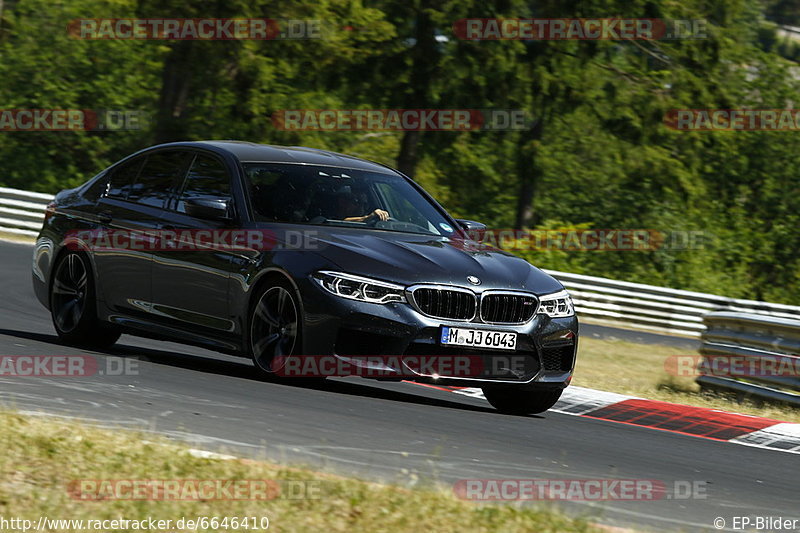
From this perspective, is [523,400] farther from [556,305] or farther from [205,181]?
[205,181]

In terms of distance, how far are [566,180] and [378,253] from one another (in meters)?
33.1

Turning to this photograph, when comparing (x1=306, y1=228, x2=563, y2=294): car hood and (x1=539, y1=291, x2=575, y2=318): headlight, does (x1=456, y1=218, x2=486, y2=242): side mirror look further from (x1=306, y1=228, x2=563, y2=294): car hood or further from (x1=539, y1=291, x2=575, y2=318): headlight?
(x1=539, y1=291, x2=575, y2=318): headlight

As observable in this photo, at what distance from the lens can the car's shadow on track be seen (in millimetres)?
8133

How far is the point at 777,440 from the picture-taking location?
8773mm

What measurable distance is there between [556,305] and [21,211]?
1597 centimetres

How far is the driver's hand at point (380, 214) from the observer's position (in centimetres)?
850

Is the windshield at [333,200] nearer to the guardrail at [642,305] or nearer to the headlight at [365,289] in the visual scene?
the headlight at [365,289]

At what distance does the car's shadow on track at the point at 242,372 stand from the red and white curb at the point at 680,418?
1026 millimetres

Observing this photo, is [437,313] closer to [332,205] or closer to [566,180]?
[332,205]

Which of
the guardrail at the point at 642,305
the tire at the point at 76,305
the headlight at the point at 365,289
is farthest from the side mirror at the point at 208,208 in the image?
the guardrail at the point at 642,305

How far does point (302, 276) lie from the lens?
746 centimetres

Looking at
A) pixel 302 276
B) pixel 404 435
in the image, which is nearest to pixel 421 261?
pixel 302 276

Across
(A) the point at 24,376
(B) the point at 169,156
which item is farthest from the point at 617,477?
(B) the point at 169,156

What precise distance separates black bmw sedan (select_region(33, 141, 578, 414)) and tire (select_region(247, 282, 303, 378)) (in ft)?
0.03
